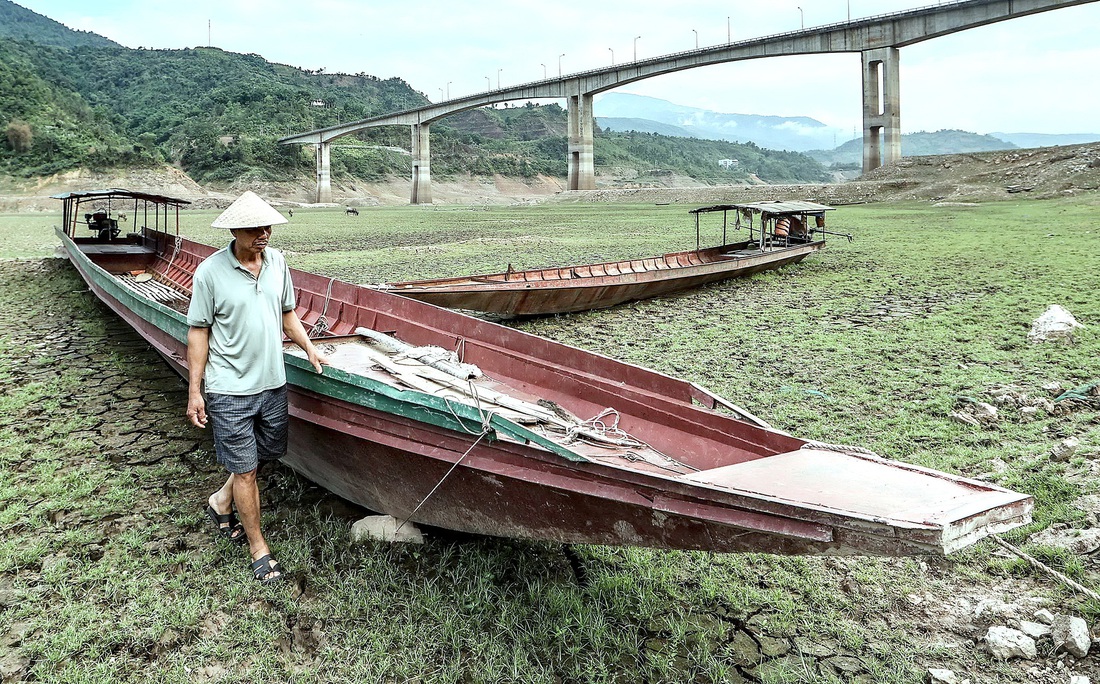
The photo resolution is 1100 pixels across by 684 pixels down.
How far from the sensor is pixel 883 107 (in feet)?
134

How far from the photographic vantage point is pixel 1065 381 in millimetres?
5922

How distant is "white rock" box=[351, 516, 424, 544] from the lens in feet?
12.9

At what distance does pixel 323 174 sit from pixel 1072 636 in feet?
226

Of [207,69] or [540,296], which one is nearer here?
[540,296]

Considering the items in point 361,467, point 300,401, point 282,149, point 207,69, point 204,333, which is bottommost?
point 361,467

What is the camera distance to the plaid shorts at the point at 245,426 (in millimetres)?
3578

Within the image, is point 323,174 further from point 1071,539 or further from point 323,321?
point 1071,539

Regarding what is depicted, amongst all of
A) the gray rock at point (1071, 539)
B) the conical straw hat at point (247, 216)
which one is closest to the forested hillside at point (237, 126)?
the conical straw hat at point (247, 216)

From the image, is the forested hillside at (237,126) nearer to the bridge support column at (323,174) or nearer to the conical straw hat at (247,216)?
the bridge support column at (323,174)

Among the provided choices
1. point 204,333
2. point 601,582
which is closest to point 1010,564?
point 601,582

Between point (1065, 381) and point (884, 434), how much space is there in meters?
2.08

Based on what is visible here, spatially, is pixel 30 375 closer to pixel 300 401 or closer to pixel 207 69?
pixel 300 401

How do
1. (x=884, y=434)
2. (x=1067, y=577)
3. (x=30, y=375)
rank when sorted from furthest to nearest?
(x=30, y=375), (x=884, y=434), (x=1067, y=577)

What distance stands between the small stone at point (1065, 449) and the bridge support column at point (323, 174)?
6636 cm
